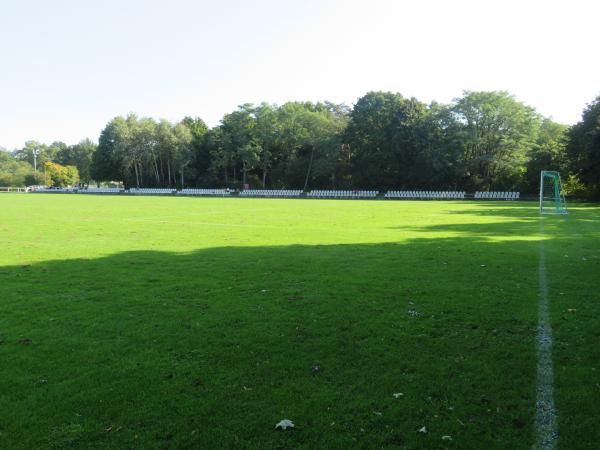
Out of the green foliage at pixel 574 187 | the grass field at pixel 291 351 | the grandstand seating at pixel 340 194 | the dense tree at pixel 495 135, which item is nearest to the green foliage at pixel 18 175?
the grandstand seating at pixel 340 194

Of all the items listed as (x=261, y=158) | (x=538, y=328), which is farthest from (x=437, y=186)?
(x=538, y=328)

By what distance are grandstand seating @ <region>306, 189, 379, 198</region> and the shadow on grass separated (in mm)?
58233

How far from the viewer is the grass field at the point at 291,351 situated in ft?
12.8

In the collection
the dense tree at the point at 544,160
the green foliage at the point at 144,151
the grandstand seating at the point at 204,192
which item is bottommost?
the grandstand seating at the point at 204,192

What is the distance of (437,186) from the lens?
218ft

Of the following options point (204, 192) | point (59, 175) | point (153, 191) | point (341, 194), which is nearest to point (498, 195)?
point (341, 194)

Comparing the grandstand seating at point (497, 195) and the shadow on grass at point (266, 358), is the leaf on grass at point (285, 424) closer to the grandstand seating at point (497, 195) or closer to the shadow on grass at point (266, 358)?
the shadow on grass at point (266, 358)

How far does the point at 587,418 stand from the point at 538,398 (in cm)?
44

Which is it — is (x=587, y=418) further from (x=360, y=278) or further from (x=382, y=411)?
(x=360, y=278)

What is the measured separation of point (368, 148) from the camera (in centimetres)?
6988

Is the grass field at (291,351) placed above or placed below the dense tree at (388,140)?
below

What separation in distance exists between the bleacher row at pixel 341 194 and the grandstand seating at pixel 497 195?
46.4 ft

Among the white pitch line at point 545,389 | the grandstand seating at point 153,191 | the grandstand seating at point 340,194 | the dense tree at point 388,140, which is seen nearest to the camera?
the white pitch line at point 545,389

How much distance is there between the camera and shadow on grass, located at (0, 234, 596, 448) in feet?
12.8
